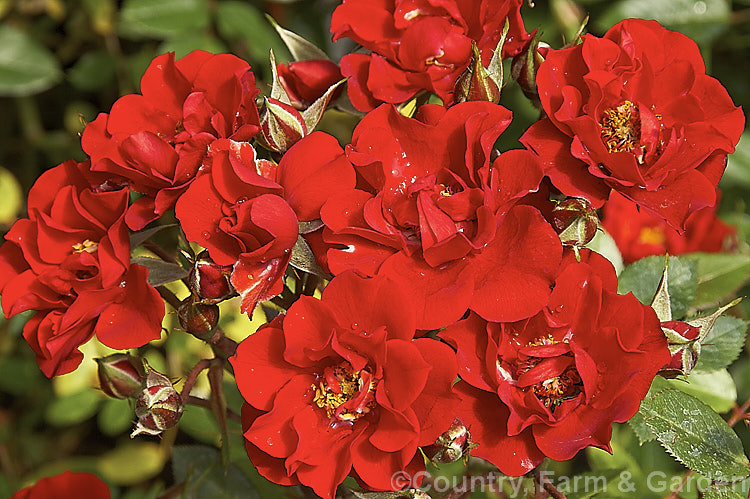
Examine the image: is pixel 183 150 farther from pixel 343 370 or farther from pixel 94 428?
pixel 94 428

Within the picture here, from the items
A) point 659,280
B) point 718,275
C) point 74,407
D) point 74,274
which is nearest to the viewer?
point 74,274

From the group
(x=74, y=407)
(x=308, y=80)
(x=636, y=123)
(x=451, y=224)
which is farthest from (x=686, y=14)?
(x=74, y=407)

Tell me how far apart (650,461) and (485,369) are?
2.76 ft

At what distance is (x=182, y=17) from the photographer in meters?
1.57

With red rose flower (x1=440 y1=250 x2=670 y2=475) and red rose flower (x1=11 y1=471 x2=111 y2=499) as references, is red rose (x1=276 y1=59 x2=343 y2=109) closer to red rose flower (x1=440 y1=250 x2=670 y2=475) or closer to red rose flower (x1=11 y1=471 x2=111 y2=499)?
red rose flower (x1=440 y1=250 x2=670 y2=475)

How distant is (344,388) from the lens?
75 cm

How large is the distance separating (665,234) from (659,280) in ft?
1.69

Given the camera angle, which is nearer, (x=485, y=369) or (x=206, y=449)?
(x=485, y=369)

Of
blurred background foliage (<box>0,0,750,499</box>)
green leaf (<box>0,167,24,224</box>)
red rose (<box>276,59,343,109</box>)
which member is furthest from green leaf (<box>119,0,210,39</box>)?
red rose (<box>276,59,343,109</box>)

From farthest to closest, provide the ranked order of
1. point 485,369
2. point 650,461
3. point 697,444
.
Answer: point 650,461, point 697,444, point 485,369

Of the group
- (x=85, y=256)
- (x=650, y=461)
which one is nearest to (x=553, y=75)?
(x=85, y=256)

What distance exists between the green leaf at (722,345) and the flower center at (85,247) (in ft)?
2.38

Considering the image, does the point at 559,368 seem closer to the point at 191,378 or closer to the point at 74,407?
the point at 191,378

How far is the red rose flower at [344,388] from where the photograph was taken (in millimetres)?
686
